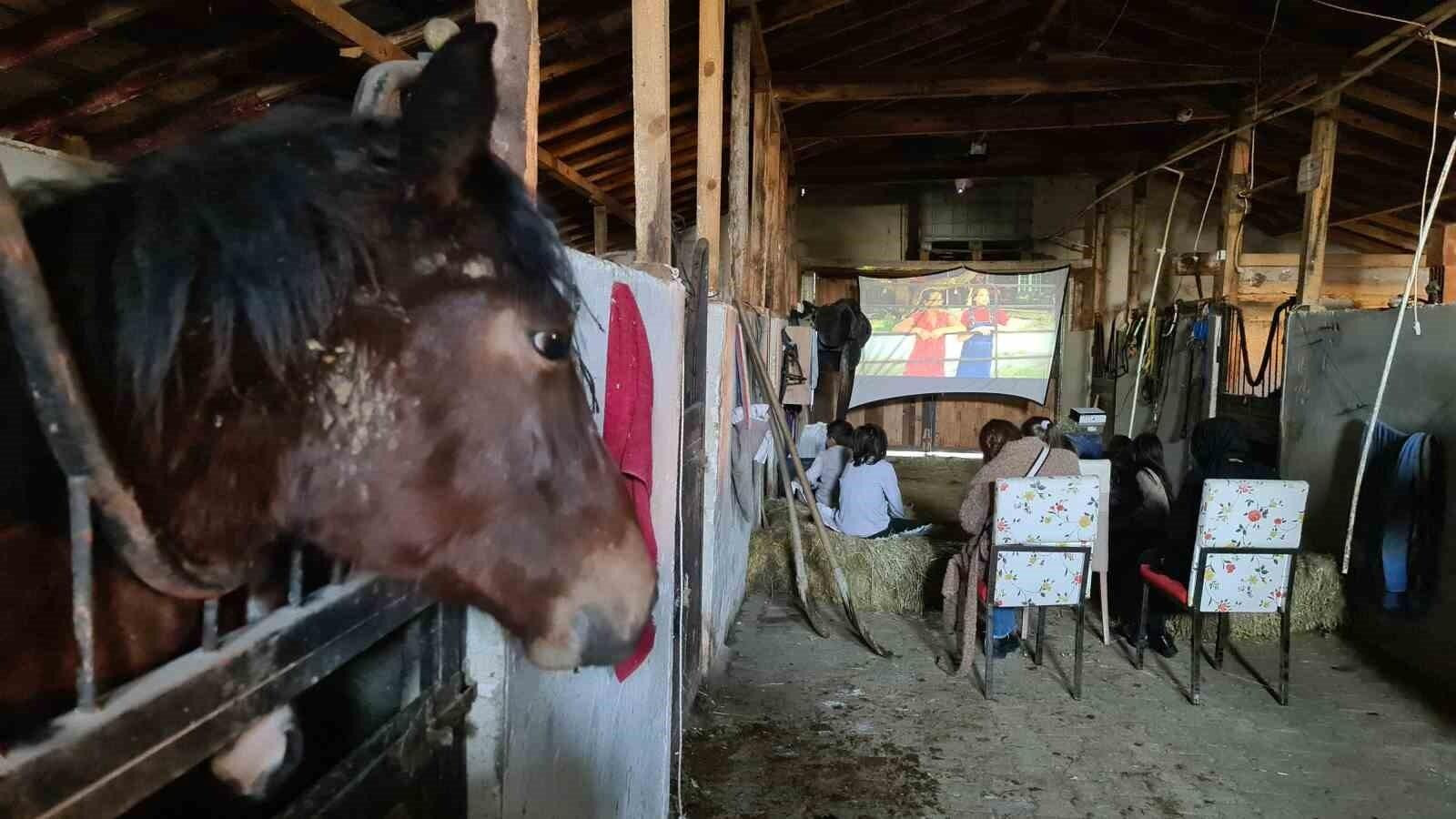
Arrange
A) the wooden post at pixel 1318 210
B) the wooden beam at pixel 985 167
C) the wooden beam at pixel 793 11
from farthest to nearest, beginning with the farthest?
the wooden beam at pixel 985 167 → the wooden beam at pixel 793 11 → the wooden post at pixel 1318 210

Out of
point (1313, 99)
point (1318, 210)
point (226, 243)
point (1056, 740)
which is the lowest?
point (1056, 740)

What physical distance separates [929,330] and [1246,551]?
723 centimetres

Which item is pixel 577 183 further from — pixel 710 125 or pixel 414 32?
pixel 710 125

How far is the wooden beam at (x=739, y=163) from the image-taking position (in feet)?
16.3

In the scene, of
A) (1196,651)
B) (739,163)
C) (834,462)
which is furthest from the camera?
(834,462)

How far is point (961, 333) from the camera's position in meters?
10.4

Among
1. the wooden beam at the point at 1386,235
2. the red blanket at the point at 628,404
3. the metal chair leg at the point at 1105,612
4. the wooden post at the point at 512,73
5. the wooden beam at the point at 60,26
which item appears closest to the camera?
the wooden post at the point at 512,73

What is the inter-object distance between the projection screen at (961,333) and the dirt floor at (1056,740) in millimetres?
6573

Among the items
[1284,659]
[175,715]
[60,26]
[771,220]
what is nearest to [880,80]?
[771,220]

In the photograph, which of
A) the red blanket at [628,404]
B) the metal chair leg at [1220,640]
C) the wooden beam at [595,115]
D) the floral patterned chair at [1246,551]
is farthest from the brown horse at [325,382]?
the wooden beam at [595,115]

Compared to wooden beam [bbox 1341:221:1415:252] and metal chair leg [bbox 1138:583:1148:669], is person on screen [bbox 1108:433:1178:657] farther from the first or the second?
wooden beam [bbox 1341:221:1415:252]

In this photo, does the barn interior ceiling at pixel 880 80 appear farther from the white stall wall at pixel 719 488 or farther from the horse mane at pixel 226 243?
the white stall wall at pixel 719 488

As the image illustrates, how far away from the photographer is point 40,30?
375cm

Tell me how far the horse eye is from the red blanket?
814 millimetres
